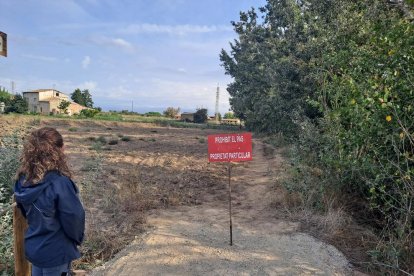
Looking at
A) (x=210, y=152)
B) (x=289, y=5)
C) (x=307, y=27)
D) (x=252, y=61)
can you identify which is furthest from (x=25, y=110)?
(x=210, y=152)

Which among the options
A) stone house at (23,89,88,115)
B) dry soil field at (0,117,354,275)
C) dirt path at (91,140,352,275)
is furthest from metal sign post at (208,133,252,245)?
stone house at (23,89,88,115)

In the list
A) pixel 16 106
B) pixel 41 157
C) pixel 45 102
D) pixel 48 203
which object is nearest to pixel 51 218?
pixel 48 203

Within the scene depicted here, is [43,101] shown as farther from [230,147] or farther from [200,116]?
[230,147]

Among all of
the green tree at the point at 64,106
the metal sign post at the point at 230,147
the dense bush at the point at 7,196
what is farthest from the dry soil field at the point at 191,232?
the green tree at the point at 64,106

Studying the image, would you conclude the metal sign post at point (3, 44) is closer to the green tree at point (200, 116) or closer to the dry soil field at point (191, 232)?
the dry soil field at point (191, 232)

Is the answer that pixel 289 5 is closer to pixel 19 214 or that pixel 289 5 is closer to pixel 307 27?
pixel 307 27

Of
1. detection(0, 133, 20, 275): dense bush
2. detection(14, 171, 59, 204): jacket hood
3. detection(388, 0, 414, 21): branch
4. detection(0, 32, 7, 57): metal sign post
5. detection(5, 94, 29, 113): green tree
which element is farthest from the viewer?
detection(5, 94, 29, 113): green tree

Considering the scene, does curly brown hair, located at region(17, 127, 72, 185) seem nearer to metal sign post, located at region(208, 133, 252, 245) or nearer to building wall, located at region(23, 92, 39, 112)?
metal sign post, located at region(208, 133, 252, 245)

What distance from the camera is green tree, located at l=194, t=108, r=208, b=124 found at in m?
55.3

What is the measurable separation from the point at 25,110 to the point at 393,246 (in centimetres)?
4758

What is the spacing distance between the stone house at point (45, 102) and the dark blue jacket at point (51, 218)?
5644cm

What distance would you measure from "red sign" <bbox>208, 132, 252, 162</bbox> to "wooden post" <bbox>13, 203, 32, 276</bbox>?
2.76 meters

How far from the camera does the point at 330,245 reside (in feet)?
17.2

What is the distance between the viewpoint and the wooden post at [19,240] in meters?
3.17
